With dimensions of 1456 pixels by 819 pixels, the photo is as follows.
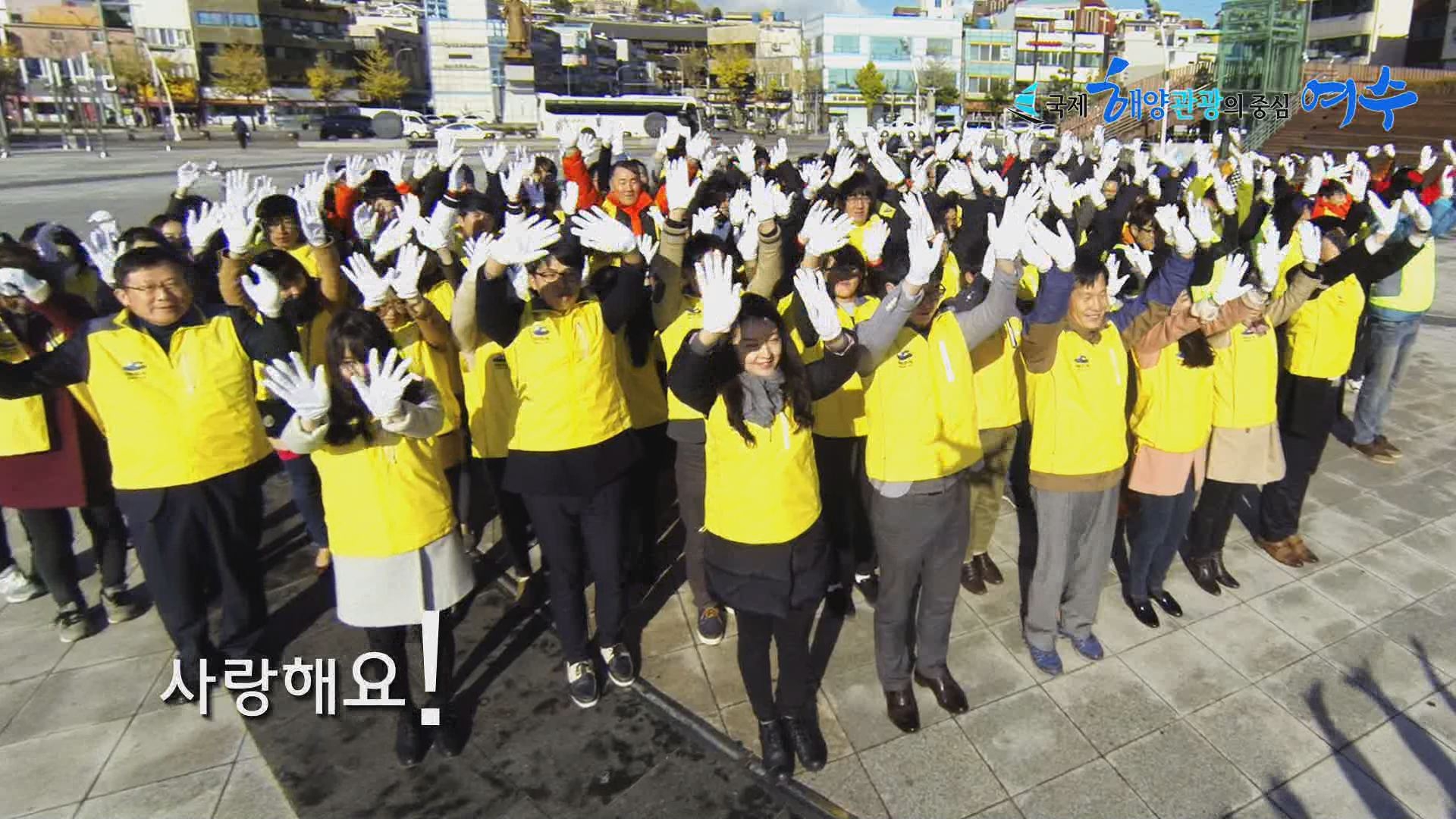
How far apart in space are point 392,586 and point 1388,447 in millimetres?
6611

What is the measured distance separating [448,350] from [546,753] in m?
1.88

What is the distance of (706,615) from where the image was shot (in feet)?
13.0

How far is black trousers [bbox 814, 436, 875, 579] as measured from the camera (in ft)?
12.8

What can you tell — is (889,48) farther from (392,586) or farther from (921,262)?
(392,586)

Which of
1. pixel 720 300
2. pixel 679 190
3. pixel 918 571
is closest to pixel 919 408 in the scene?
pixel 918 571

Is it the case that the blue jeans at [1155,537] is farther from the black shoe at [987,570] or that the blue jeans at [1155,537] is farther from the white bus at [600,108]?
the white bus at [600,108]

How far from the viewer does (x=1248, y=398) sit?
388 cm

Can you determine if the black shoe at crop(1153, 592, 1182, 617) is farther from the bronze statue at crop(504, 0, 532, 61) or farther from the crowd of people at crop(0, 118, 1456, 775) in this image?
the bronze statue at crop(504, 0, 532, 61)

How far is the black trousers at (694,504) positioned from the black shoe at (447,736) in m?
1.20

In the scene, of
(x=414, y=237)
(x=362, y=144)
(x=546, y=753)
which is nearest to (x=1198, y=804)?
(x=546, y=753)

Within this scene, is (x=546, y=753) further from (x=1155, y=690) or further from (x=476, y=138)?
(x=476, y=138)

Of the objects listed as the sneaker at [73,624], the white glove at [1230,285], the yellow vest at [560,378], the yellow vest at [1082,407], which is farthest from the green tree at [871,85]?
Result: the sneaker at [73,624]

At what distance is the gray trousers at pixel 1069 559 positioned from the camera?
11.3 feet

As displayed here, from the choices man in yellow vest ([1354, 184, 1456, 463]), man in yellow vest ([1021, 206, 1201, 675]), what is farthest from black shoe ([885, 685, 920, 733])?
man in yellow vest ([1354, 184, 1456, 463])
